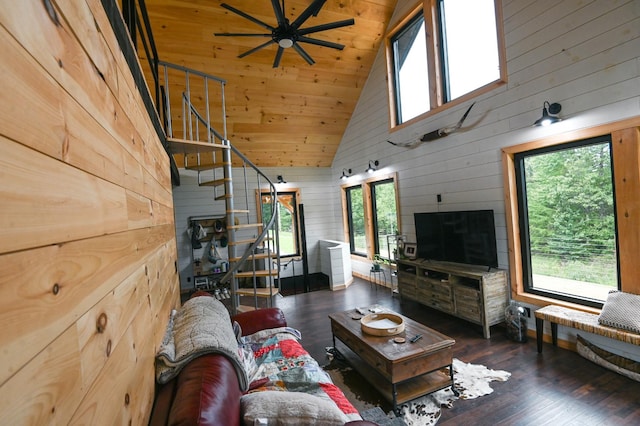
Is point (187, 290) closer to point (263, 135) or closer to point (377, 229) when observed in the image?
point (263, 135)

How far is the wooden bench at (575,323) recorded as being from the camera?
2428mm

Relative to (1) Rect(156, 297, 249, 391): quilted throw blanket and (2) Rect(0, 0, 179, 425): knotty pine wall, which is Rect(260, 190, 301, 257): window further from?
(2) Rect(0, 0, 179, 425): knotty pine wall

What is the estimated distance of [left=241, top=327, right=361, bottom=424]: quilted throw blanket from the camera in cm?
187

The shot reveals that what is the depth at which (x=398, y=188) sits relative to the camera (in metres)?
5.42

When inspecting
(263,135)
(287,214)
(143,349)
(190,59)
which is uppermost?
(190,59)

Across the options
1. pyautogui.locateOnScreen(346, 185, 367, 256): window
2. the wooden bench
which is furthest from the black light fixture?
pyautogui.locateOnScreen(346, 185, 367, 256): window

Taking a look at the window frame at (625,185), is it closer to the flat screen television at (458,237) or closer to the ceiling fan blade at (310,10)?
the flat screen television at (458,237)

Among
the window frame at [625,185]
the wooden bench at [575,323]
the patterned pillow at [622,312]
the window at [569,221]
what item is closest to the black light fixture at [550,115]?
the window frame at [625,185]

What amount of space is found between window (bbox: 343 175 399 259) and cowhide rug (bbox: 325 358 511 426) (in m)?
2.85

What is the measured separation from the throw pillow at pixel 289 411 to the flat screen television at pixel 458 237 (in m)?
3.06

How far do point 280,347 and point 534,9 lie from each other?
4.30 m

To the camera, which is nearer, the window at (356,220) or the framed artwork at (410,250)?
the framed artwork at (410,250)

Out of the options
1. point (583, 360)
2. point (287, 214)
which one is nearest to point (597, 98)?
point (583, 360)

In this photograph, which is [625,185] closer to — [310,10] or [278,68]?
[310,10]
